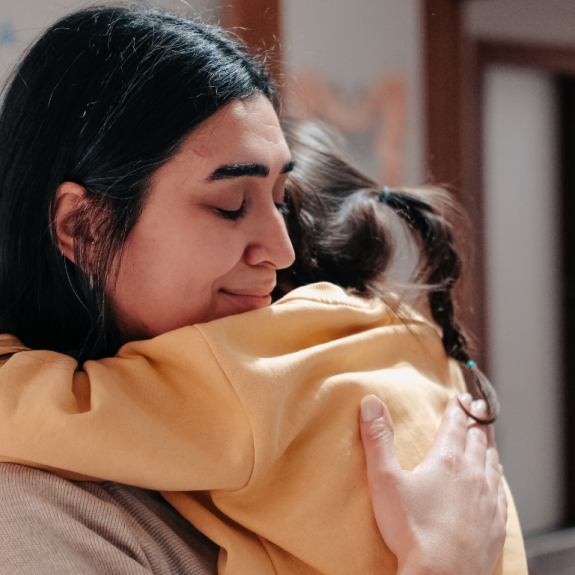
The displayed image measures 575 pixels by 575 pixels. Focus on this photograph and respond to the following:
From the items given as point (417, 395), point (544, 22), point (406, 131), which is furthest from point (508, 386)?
point (417, 395)

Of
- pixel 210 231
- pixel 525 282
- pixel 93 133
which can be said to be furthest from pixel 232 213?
pixel 525 282

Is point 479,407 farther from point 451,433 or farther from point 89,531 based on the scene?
point 89,531

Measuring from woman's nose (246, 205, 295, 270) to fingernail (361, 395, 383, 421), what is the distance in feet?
0.66

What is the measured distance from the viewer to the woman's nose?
2.55 feet

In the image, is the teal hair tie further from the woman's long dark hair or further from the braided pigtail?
the woman's long dark hair

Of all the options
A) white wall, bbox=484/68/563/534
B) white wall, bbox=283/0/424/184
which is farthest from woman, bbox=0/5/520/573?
white wall, bbox=484/68/563/534

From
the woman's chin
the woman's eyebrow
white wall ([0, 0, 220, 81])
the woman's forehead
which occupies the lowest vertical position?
the woman's chin

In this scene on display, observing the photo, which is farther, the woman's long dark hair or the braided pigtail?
the braided pigtail

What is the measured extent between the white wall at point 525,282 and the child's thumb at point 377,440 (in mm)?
1854

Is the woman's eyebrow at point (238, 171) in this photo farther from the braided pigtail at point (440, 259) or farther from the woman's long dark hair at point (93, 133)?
the braided pigtail at point (440, 259)

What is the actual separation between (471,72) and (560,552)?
1901mm

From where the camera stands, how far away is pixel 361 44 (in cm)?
209

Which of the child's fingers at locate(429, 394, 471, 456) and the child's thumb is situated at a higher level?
the child's thumb

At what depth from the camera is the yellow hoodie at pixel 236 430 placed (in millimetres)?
646
